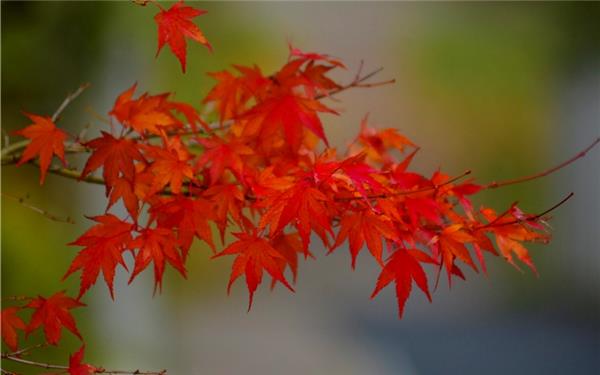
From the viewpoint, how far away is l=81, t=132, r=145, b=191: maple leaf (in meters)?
1.33

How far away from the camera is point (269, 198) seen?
3.93 feet

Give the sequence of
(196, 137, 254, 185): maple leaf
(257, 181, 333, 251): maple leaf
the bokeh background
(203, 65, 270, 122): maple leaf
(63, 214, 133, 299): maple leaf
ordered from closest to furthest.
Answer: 1. (257, 181, 333, 251): maple leaf
2. (63, 214, 133, 299): maple leaf
3. (196, 137, 254, 185): maple leaf
4. (203, 65, 270, 122): maple leaf
5. the bokeh background

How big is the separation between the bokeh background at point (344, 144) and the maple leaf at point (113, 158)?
2065 mm

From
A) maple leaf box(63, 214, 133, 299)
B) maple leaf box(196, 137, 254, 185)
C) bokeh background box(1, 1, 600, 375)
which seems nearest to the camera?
maple leaf box(63, 214, 133, 299)

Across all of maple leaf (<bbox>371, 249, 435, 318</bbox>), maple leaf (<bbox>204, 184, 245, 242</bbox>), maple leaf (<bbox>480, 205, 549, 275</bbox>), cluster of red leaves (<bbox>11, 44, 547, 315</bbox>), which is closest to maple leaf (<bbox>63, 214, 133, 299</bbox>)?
cluster of red leaves (<bbox>11, 44, 547, 315</bbox>)

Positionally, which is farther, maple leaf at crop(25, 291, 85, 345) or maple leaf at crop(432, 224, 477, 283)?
maple leaf at crop(25, 291, 85, 345)

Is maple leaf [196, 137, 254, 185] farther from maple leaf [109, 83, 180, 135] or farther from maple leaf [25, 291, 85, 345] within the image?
maple leaf [25, 291, 85, 345]

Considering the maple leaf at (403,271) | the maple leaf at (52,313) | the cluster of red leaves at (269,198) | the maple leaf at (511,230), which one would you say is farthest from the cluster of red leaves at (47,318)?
the maple leaf at (511,230)

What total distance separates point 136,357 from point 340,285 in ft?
6.07

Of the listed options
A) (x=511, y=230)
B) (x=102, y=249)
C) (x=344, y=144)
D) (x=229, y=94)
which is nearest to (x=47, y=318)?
(x=102, y=249)

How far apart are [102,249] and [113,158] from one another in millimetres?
162

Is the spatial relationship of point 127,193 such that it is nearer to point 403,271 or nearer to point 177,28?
point 177,28

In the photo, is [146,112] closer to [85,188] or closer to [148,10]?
[85,188]

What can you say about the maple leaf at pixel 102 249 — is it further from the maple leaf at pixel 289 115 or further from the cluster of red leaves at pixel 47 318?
the maple leaf at pixel 289 115
